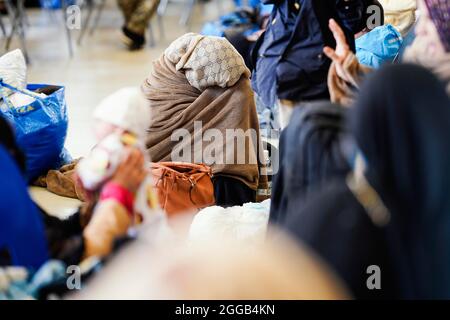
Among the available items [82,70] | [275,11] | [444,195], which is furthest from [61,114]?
[82,70]

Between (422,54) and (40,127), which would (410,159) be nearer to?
(422,54)

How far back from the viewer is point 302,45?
9.14 ft

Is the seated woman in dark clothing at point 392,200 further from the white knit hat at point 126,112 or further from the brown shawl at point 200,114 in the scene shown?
the brown shawl at point 200,114

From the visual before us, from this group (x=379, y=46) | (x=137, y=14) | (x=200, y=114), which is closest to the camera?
(x=200, y=114)

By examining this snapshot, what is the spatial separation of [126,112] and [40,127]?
5.29 ft

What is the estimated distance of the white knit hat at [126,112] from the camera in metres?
1.68

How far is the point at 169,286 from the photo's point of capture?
1312mm

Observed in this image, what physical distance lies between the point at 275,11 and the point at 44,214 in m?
1.57

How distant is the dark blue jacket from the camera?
272cm

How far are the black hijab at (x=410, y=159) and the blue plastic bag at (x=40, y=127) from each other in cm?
196

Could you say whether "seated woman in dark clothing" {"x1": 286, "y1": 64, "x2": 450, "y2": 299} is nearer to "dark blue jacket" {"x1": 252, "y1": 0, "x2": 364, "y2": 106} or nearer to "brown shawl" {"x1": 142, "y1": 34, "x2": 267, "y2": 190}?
"dark blue jacket" {"x1": 252, "y1": 0, "x2": 364, "y2": 106}

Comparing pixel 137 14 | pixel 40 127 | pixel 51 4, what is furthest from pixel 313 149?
pixel 51 4

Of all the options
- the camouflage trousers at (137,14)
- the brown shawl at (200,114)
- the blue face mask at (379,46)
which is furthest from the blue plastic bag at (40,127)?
the camouflage trousers at (137,14)

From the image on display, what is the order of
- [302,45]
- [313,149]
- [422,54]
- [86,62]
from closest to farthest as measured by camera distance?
[313,149], [422,54], [302,45], [86,62]
